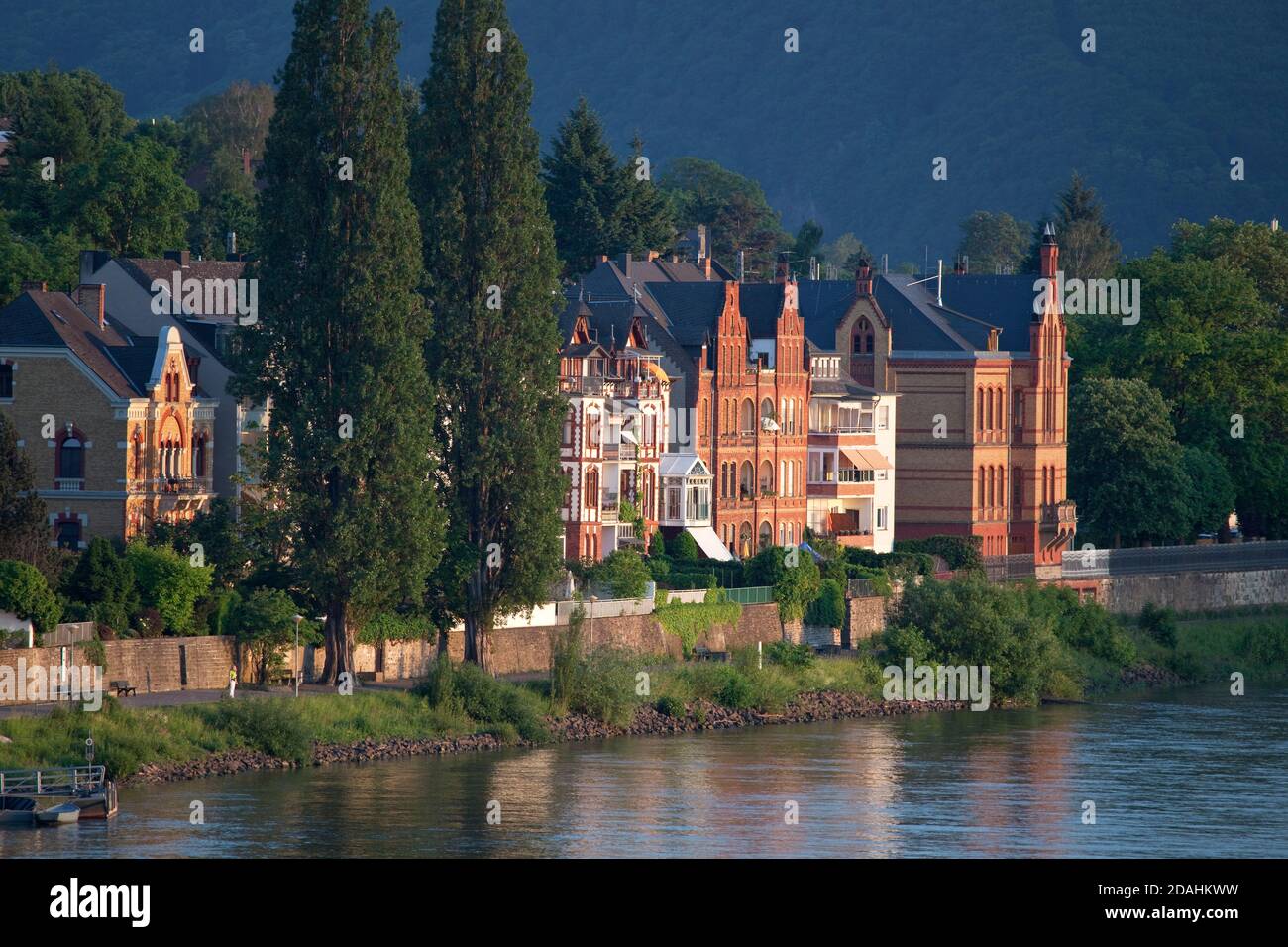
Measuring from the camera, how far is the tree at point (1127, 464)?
11500 cm

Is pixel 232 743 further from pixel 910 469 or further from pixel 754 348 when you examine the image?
pixel 910 469

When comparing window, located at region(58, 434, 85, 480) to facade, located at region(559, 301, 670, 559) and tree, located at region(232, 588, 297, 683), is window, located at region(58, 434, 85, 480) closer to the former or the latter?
tree, located at region(232, 588, 297, 683)

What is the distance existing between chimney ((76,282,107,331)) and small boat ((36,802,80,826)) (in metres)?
27.5

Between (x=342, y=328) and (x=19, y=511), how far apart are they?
9.19 meters

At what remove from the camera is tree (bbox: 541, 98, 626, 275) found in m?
124

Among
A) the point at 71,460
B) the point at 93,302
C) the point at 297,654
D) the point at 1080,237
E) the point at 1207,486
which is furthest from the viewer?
the point at 1080,237

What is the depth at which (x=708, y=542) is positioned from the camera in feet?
327

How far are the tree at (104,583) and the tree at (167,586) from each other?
0.59m

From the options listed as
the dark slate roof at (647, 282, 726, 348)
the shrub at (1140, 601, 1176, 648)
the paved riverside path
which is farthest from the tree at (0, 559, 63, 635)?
the shrub at (1140, 601, 1176, 648)

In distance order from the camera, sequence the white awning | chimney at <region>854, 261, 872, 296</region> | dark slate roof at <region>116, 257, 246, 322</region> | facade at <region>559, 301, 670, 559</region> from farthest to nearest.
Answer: chimney at <region>854, 261, 872, 296</region>, the white awning, facade at <region>559, 301, 670, 559</region>, dark slate roof at <region>116, 257, 246, 322</region>

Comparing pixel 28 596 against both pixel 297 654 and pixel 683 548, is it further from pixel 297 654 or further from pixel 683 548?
pixel 683 548

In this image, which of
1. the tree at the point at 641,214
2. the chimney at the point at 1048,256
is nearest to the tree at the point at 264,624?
the tree at the point at 641,214

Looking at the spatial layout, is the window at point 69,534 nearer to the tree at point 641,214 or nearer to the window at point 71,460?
the window at point 71,460

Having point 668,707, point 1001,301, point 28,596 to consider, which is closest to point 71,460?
point 28,596
